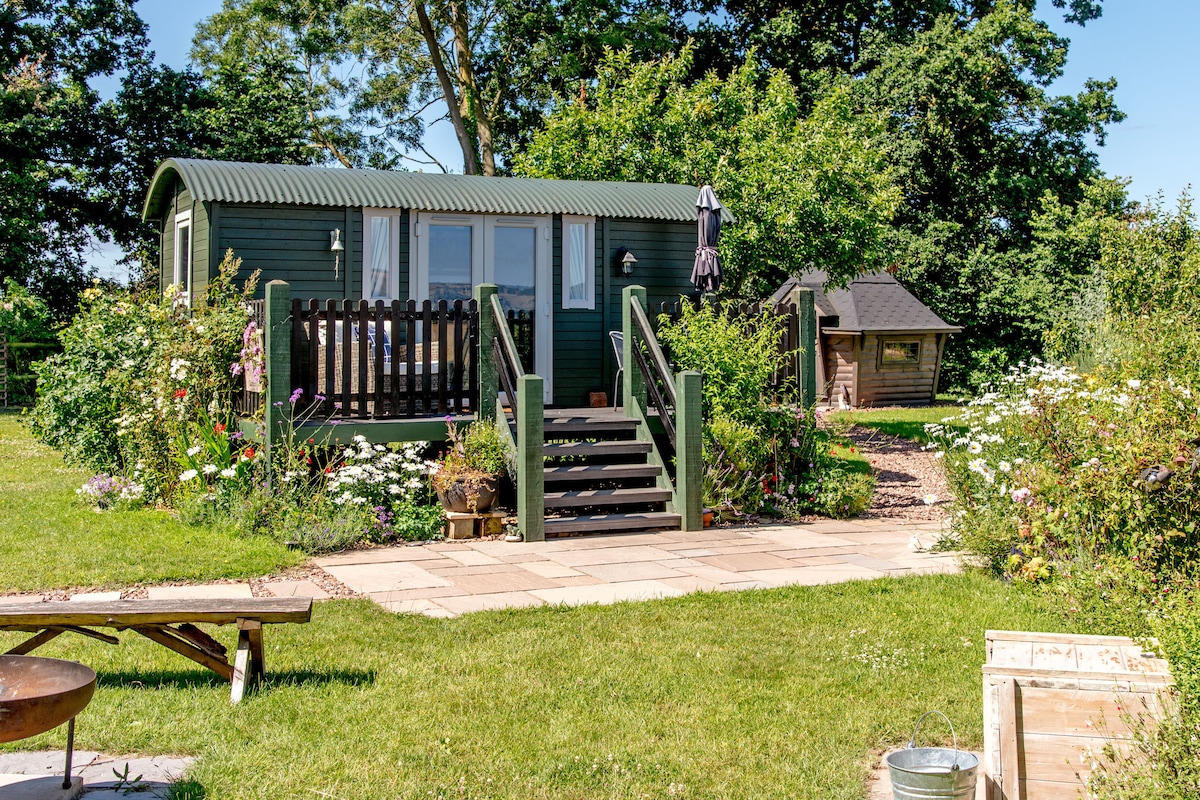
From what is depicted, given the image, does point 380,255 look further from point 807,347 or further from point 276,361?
point 807,347

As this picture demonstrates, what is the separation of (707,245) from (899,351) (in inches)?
506

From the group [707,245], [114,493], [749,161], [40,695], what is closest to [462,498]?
[114,493]

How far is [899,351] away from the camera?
23562mm

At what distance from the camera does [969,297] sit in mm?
26016

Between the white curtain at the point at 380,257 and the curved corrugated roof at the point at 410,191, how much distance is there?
0.22m

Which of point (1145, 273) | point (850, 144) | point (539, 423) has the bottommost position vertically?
point (539, 423)

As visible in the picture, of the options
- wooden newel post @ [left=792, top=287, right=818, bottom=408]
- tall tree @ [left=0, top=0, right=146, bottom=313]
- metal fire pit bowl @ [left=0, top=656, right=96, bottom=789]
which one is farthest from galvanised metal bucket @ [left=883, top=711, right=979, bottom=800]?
tall tree @ [left=0, top=0, right=146, bottom=313]

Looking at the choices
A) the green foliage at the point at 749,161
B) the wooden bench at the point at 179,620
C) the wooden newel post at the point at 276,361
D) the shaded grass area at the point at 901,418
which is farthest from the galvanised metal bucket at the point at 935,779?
the shaded grass area at the point at 901,418

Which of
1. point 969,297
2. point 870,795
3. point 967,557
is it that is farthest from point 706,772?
point 969,297

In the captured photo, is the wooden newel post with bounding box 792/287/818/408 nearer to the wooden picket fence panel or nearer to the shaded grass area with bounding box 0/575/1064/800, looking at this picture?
the wooden picket fence panel

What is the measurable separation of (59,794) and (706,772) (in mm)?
2051

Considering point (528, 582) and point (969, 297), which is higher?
point (969, 297)

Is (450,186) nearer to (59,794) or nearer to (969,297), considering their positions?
(59,794)

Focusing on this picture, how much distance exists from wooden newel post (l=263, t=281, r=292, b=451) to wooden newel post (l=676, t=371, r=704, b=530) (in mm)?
3165
